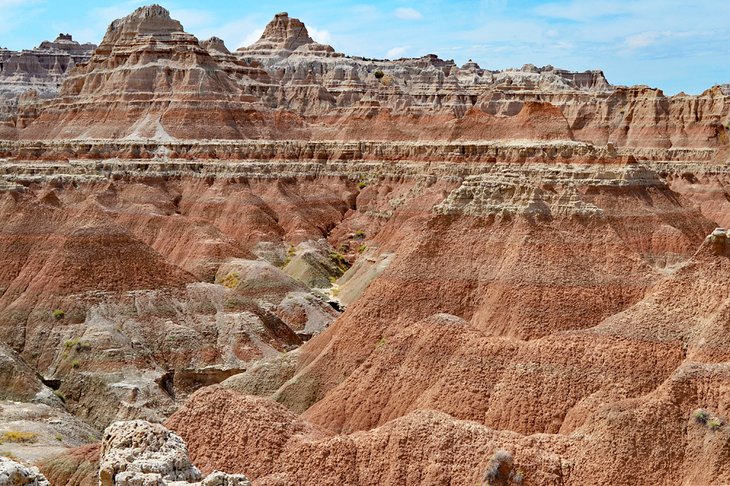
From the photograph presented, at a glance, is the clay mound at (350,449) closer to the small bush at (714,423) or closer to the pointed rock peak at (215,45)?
the small bush at (714,423)

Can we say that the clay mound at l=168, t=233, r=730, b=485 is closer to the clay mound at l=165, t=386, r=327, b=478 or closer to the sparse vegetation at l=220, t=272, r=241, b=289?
the clay mound at l=165, t=386, r=327, b=478

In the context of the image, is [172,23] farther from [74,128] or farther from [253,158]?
[253,158]

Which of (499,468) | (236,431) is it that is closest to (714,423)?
(499,468)

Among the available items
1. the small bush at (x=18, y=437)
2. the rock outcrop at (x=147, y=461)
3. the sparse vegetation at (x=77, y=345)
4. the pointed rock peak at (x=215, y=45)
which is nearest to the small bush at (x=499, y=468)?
the rock outcrop at (x=147, y=461)

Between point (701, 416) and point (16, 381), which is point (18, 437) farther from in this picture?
point (701, 416)

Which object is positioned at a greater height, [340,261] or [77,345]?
[340,261]

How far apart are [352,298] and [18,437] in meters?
34.3

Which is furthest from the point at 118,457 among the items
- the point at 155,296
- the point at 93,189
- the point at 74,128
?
the point at 74,128

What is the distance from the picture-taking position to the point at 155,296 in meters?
64.0

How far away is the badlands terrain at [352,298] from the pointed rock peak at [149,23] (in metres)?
8.97

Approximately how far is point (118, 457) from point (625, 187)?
55027mm

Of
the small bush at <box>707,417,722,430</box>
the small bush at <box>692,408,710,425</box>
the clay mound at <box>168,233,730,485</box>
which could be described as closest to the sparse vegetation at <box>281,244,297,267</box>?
the clay mound at <box>168,233,730,485</box>

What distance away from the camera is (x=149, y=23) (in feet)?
486

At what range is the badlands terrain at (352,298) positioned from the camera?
29000mm
